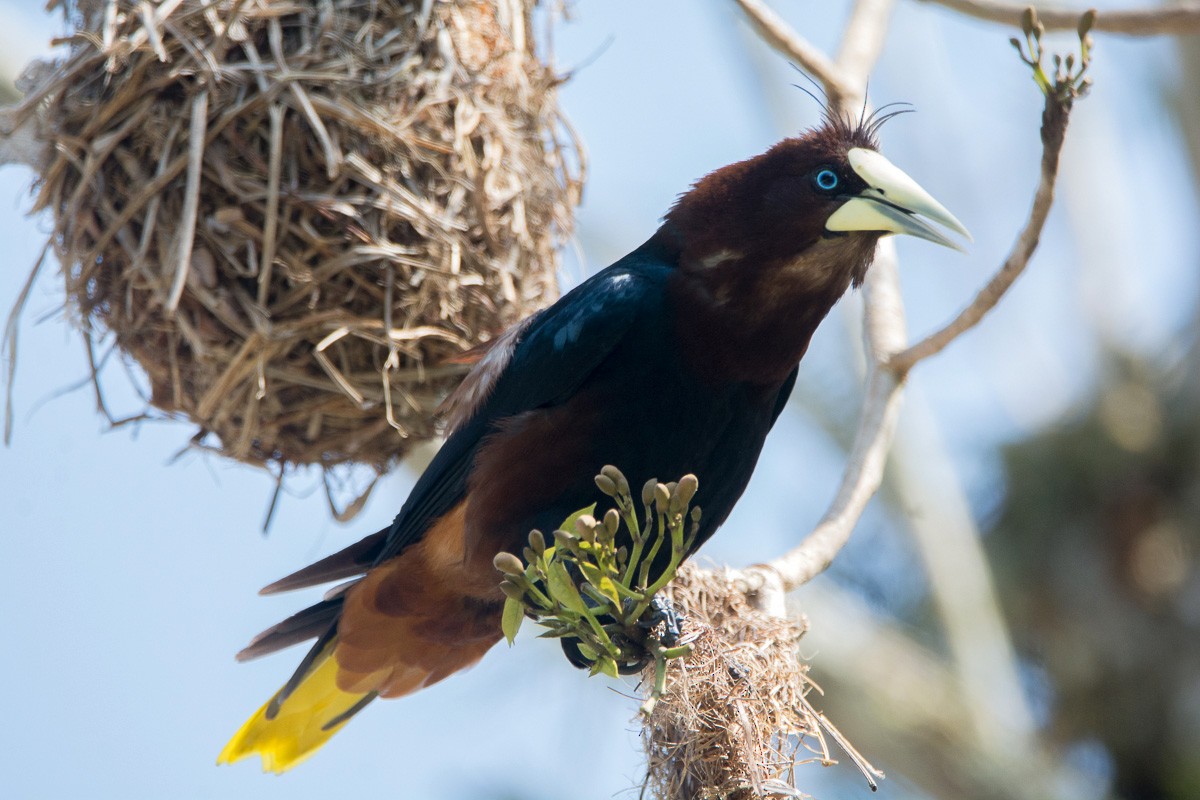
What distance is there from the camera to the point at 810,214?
2.39 m

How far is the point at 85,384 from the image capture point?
281 centimetres

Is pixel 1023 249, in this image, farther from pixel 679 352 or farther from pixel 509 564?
pixel 509 564

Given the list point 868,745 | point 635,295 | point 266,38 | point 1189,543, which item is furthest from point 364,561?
point 1189,543

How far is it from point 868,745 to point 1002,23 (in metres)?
2.74

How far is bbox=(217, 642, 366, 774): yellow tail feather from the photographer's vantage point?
3074mm

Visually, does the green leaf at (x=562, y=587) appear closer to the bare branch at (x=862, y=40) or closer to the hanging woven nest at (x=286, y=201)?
the hanging woven nest at (x=286, y=201)

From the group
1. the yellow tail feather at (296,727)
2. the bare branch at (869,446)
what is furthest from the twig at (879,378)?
the yellow tail feather at (296,727)

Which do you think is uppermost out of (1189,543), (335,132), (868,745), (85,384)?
(335,132)

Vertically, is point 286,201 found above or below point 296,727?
above

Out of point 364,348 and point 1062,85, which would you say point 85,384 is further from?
point 1062,85

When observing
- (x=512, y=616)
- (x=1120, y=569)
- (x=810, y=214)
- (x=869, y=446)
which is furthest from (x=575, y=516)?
(x=1120, y=569)

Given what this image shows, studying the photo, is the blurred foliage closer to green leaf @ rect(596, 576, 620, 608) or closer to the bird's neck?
the bird's neck

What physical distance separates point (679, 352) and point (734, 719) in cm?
72

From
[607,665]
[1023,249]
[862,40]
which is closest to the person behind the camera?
[607,665]
